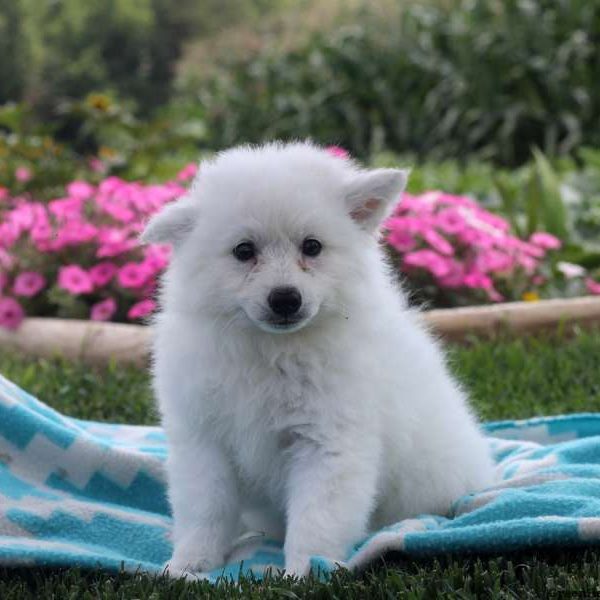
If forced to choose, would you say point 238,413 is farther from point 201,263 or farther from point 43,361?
point 43,361

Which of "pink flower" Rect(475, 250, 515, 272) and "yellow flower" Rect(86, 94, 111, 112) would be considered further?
"yellow flower" Rect(86, 94, 111, 112)

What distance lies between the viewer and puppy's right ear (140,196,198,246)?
10.5 feet

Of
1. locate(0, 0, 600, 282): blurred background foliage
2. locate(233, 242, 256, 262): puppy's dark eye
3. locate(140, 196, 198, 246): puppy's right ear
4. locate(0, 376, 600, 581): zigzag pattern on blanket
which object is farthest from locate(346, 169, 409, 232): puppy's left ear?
locate(0, 0, 600, 282): blurred background foliage

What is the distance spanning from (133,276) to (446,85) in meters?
7.94

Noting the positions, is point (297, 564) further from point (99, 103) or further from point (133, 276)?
point (99, 103)

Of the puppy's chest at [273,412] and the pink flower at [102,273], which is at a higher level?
the puppy's chest at [273,412]

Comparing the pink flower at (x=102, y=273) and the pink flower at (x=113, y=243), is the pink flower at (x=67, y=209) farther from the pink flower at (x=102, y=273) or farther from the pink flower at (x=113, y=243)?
the pink flower at (x=102, y=273)

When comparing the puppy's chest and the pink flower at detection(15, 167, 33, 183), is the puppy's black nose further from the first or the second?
the pink flower at detection(15, 167, 33, 183)

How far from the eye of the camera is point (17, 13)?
27.8 metres

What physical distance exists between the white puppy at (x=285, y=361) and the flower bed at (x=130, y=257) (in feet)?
9.43

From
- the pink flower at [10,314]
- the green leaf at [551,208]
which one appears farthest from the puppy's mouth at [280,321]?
the green leaf at [551,208]

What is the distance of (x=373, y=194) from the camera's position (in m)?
3.20

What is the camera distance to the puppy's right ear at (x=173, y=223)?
3.21m

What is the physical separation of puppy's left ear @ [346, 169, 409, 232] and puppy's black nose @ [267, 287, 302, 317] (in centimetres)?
40
